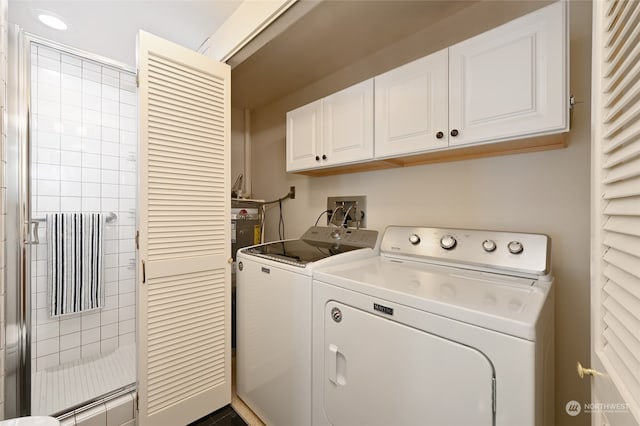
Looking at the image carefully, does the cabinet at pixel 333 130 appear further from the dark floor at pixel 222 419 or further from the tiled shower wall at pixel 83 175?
the dark floor at pixel 222 419

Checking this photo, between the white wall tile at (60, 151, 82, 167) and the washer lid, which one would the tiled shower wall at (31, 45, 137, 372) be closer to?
the white wall tile at (60, 151, 82, 167)

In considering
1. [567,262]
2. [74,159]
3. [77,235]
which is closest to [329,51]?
[567,262]

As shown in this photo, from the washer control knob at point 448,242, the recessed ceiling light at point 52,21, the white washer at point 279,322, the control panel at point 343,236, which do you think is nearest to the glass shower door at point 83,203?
the recessed ceiling light at point 52,21

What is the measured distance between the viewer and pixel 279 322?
4.65ft

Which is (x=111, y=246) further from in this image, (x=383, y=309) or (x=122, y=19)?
(x=383, y=309)

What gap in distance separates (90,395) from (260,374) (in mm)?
1147

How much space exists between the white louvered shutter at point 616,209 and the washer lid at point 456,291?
153 millimetres

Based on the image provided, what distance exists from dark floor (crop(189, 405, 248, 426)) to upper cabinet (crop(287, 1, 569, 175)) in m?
1.75

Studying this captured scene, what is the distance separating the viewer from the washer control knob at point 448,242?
1360mm

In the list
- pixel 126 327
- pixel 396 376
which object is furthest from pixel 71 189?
pixel 396 376

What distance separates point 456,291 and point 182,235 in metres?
1.44

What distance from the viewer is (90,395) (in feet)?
5.52

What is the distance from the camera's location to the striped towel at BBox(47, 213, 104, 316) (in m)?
1.95

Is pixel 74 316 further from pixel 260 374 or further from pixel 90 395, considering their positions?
pixel 260 374
